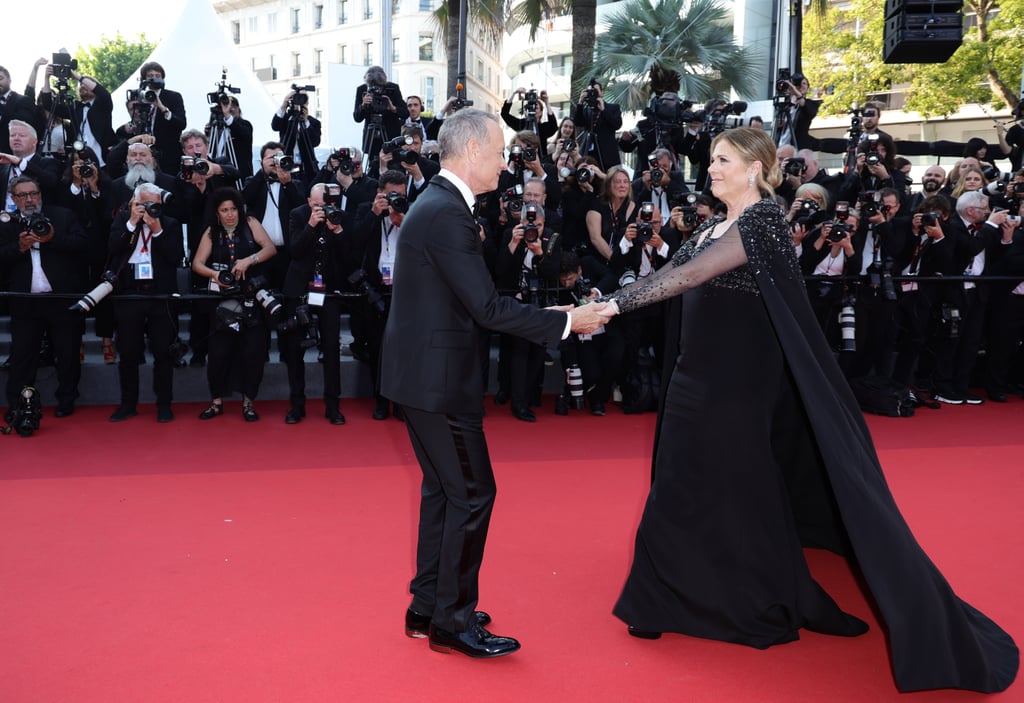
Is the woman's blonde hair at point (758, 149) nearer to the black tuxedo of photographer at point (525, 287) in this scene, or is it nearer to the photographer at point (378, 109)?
the black tuxedo of photographer at point (525, 287)

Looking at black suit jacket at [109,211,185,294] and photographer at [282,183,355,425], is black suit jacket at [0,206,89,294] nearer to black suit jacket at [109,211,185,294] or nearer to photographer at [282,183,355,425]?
black suit jacket at [109,211,185,294]

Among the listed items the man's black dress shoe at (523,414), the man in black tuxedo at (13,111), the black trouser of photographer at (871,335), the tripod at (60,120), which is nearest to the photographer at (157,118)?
the tripod at (60,120)

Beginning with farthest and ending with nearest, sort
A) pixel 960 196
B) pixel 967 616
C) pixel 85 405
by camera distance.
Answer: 1. pixel 960 196
2. pixel 85 405
3. pixel 967 616

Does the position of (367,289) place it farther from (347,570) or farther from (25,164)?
(347,570)

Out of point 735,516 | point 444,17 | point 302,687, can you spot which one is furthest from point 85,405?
point 444,17

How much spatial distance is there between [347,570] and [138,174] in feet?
15.8

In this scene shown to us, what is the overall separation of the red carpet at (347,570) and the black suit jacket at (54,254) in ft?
3.67

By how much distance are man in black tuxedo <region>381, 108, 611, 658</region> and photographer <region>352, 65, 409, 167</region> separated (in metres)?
5.88

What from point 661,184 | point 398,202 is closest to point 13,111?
point 398,202

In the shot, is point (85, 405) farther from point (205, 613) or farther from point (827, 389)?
point (827, 389)

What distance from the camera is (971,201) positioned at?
7.80 m

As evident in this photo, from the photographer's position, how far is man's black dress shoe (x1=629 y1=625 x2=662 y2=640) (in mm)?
3264

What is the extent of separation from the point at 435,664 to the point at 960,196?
7.10 metres

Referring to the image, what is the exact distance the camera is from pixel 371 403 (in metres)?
7.62
